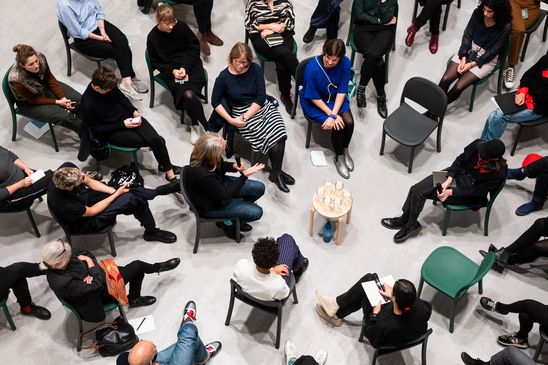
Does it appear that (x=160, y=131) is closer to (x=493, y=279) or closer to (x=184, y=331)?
(x=184, y=331)

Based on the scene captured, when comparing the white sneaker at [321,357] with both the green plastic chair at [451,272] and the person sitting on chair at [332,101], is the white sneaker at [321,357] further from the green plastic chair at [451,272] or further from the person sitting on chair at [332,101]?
the person sitting on chair at [332,101]

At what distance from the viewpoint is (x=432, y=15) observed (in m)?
7.98

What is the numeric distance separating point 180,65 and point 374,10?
2.31 m

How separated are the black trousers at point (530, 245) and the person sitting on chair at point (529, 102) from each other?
1.38 meters

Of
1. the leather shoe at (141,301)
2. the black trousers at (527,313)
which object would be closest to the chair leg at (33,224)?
the leather shoe at (141,301)

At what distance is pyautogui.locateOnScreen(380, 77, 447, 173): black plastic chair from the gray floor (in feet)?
1.18

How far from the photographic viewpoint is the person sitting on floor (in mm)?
5348

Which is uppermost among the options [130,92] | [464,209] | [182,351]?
[130,92]

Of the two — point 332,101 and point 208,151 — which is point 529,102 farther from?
point 208,151

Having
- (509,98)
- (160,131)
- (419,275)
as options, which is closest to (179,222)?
(160,131)

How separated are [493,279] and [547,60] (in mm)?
2348

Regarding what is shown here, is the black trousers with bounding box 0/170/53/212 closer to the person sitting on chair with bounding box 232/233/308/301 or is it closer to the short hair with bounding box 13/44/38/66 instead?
the short hair with bounding box 13/44/38/66

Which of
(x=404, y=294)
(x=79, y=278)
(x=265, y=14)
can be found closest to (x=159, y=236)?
(x=79, y=278)

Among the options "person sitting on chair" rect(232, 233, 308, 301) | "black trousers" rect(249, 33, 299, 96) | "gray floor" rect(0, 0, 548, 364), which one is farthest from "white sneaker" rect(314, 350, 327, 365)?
"black trousers" rect(249, 33, 299, 96)
